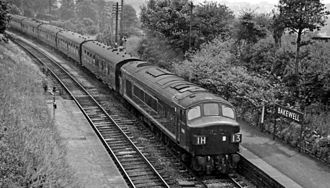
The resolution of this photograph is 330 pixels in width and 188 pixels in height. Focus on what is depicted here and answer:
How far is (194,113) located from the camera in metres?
15.3

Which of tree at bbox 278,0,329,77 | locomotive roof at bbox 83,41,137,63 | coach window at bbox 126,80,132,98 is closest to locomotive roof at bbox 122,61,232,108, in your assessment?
coach window at bbox 126,80,132,98

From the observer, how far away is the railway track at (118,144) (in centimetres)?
1525

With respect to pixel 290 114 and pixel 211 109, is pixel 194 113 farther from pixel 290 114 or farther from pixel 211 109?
pixel 290 114

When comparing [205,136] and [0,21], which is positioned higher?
[0,21]

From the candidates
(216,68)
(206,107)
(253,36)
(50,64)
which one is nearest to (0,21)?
(50,64)

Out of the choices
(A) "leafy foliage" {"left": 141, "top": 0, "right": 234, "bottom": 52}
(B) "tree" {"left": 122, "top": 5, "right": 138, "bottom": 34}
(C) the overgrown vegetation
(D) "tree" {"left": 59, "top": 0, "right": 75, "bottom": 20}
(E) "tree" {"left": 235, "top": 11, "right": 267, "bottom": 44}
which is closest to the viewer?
(C) the overgrown vegetation

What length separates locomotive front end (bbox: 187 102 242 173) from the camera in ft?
49.0

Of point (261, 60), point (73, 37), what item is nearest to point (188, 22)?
point (261, 60)

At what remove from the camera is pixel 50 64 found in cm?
4056

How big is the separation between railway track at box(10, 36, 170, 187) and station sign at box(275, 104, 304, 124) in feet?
→ 21.8

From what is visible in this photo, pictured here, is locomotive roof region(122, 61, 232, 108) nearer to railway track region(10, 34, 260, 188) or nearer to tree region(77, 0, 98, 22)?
railway track region(10, 34, 260, 188)

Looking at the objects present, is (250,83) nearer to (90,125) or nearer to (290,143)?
(290,143)

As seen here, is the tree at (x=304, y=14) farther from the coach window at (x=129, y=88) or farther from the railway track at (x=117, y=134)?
the railway track at (x=117, y=134)

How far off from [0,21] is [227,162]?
23737 mm
